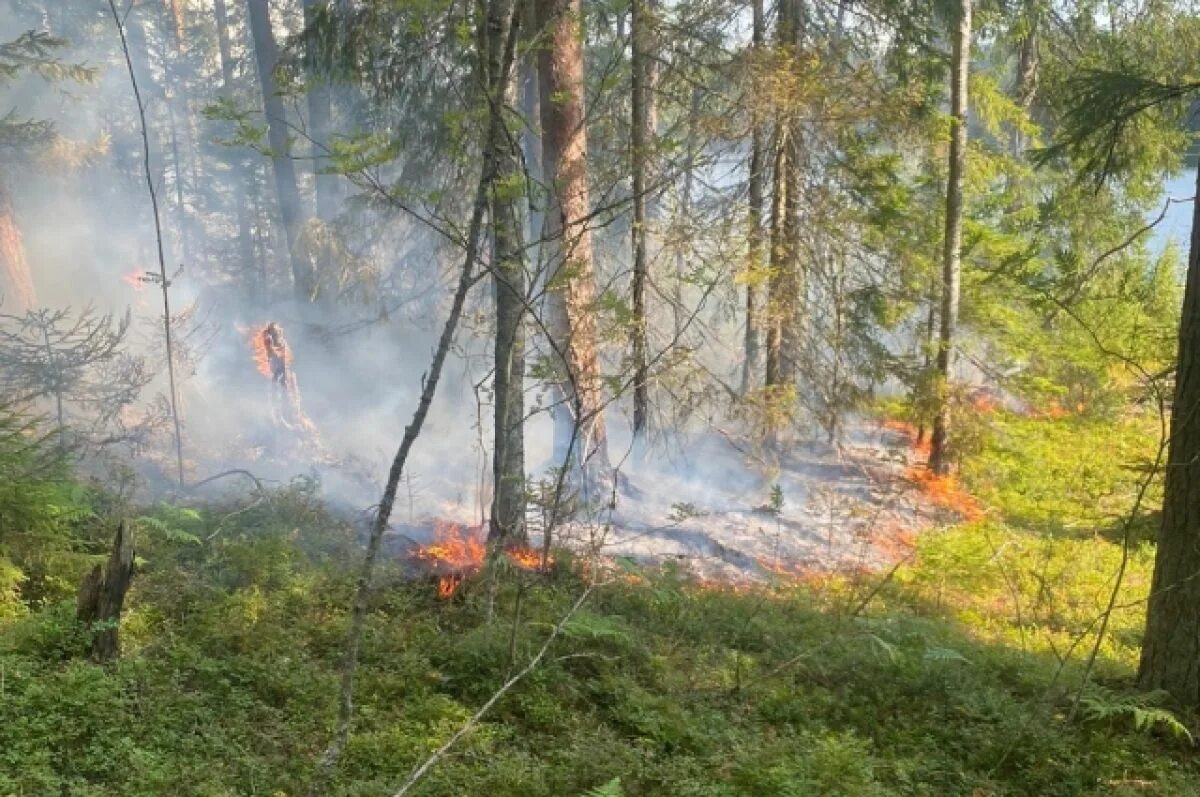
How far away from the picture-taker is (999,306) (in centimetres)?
1429

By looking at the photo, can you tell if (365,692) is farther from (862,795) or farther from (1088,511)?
(1088,511)

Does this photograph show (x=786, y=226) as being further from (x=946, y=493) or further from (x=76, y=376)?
(x=76, y=376)

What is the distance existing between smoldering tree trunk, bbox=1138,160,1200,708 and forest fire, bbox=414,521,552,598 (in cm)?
425

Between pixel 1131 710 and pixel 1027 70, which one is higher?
pixel 1027 70

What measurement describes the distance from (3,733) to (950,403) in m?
12.1

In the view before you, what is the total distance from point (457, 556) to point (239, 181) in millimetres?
29615

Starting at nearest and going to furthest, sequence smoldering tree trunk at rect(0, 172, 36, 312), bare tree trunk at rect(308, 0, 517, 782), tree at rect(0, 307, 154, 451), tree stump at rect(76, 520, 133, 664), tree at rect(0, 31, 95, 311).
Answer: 1. bare tree trunk at rect(308, 0, 517, 782)
2. tree stump at rect(76, 520, 133, 664)
3. tree at rect(0, 307, 154, 451)
4. tree at rect(0, 31, 95, 311)
5. smoldering tree trunk at rect(0, 172, 36, 312)

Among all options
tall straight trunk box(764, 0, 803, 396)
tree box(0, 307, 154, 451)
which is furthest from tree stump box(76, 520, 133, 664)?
tall straight trunk box(764, 0, 803, 396)

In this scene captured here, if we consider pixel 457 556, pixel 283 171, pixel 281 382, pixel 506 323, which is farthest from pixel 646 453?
pixel 283 171

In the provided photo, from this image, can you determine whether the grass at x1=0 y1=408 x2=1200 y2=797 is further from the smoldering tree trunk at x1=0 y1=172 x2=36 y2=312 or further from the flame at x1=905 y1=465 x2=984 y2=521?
the smoldering tree trunk at x1=0 y1=172 x2=36 y2=312

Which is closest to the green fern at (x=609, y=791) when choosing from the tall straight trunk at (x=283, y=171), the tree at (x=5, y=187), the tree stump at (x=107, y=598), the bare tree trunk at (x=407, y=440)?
the bare tree trunk at (x=407, y=440)

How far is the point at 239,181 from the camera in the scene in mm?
32219

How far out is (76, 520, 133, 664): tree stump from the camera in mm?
4645

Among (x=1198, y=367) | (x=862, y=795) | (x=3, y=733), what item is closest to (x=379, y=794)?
(x=3, y=733)
